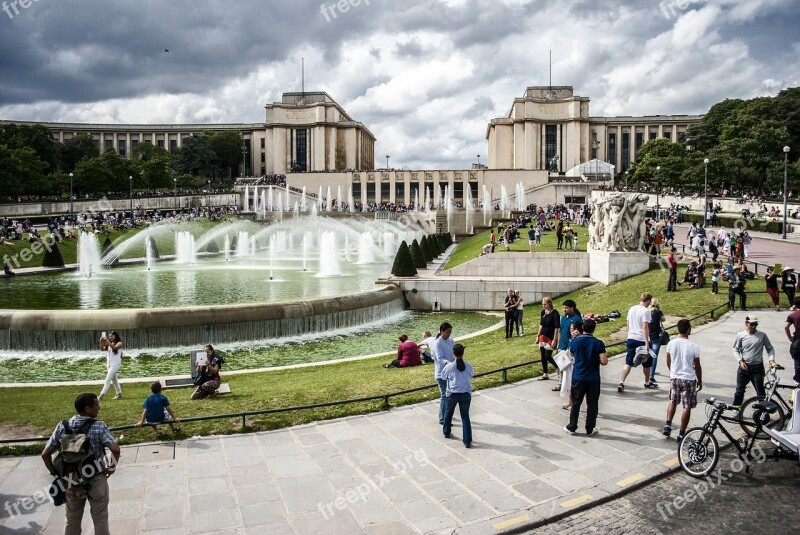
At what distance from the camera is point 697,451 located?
8.39 metres

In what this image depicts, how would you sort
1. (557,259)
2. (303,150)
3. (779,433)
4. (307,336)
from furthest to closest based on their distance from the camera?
(303,150)
(557,259)
(307,336)
(779,433)

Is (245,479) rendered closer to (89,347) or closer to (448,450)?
(448,450)

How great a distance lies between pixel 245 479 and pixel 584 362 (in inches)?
203

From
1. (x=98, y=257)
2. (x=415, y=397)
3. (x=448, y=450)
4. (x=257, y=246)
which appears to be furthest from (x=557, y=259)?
(x=257, y=246)

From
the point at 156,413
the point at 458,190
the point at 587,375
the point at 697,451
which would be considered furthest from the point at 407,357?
the point at 458,190

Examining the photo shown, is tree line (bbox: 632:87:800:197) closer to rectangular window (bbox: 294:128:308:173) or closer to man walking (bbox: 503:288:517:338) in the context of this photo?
man walking (bbox: 503:288:517:338)

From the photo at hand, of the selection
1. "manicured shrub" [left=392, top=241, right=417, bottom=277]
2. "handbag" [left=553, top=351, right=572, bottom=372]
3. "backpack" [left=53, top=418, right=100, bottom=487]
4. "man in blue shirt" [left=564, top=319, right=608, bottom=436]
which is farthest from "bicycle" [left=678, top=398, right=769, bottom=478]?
"manicured shrub" [left=392, top=241, right=417, bottom=277]

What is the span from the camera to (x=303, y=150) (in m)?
132

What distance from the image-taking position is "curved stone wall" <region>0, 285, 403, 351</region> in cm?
1880

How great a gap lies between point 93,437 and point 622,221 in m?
25.3

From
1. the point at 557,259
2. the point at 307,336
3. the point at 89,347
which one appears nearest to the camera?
the point at 89,347

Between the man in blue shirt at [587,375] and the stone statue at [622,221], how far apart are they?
19.2 m

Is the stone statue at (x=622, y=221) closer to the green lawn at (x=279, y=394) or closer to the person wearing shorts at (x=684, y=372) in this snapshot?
the green lawn at (x=279, y=394)

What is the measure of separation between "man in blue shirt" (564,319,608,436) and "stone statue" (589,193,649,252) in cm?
1917
